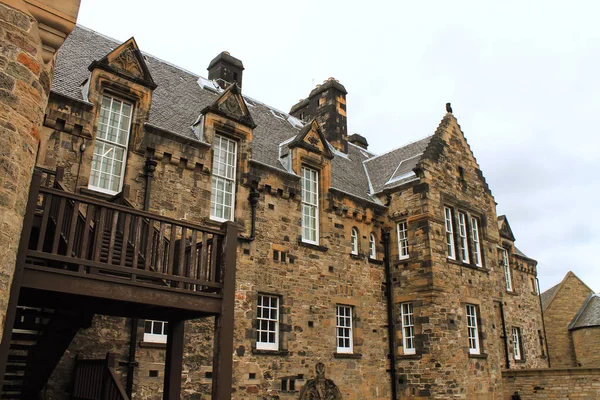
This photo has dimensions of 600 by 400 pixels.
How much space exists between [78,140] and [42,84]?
5.61 m

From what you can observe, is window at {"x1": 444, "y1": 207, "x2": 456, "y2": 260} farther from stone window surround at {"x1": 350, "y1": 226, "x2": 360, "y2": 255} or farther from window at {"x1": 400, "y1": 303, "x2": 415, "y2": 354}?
stone window surround at {"x1": 350, "y1": 226, "x2": 360, "y2": 255}

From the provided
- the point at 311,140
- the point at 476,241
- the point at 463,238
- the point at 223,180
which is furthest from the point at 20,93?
the point at 476,241

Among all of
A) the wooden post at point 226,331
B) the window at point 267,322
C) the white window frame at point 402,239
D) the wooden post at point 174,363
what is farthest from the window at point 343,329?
the wooden post at point 226,331

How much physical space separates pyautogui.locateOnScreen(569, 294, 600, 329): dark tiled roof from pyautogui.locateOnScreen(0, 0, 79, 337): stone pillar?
32706 millimetres

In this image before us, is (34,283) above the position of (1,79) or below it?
below

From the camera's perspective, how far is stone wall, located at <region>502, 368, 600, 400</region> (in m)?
18.4

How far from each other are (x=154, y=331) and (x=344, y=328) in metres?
6.84

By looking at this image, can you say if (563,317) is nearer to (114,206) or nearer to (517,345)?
(517,345)

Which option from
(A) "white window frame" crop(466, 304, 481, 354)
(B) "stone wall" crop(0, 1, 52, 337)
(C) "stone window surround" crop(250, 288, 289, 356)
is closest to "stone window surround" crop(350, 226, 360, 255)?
(C) "stone window surround" crop(250, 288, 289, 356)

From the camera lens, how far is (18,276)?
19.7 ft

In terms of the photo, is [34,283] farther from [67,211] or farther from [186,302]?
[186,302]

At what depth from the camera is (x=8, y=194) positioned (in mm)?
5660

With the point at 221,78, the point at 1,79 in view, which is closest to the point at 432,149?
the point at 221,78

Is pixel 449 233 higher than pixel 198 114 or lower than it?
lower
